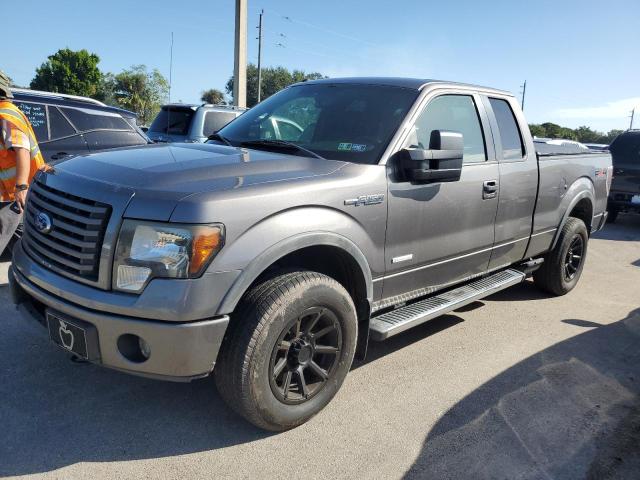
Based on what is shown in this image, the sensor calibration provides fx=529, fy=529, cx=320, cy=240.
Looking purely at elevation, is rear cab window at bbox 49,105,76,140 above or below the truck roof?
below

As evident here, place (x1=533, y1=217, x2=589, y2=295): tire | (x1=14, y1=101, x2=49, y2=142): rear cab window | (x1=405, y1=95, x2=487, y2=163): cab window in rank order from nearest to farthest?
(x1=405, y1=95, x2=487, y2=163): cab window < (x1=533, y1=217, x2=589, y2=295): tire < (x1=14, y1=101, x2=49, y2=142): rear cab window

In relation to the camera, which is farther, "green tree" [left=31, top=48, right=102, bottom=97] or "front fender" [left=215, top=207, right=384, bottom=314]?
"green tree" [left=31, top=48, right=102, bottom=97]

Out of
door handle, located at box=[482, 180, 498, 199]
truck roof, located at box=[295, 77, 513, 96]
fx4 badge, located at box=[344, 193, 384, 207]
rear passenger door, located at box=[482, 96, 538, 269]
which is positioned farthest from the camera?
rear passenger door, located at box=[482, 96, 538, 269]

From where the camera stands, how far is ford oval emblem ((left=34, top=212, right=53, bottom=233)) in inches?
107

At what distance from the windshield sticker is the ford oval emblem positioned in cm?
173

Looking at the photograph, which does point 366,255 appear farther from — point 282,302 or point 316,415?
point 316,415

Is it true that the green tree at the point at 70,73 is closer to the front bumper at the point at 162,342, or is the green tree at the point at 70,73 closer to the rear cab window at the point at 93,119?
the rear cab window at the point at 93,119

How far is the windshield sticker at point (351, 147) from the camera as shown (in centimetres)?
335

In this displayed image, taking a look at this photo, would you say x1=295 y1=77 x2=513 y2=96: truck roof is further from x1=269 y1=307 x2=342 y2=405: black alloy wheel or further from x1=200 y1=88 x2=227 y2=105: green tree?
x1=200 y1=88 x2=227 y2=105: green tree

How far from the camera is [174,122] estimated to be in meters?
9.52

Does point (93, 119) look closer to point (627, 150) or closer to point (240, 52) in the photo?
point (627, 150)

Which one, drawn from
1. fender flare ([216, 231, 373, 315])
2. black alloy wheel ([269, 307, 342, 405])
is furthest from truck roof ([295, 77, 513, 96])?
black alloy wheel ([269, 307, 342, 405])

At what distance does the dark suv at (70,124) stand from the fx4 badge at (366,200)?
3.83 m

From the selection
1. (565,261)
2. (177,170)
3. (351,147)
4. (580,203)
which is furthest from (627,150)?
(177,170)
